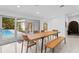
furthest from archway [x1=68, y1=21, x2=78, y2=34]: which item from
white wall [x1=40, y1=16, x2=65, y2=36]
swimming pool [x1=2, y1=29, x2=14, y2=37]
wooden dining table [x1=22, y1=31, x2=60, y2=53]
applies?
swimming pool [x1=2, y1=29, x2=14, y2=37]

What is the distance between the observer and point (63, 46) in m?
3.06

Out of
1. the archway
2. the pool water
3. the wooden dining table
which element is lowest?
the wooden dining table

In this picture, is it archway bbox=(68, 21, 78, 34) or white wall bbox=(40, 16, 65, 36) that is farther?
archway bbox=(68, 21, 78, 34)

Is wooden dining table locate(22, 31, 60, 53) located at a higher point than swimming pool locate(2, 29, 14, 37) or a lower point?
lower

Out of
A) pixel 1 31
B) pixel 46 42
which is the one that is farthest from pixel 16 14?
pixel 46 42

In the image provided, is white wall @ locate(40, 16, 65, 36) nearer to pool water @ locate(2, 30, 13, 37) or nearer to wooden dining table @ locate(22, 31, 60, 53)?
wooden dining table @ locate(22, 31, 60, 53)

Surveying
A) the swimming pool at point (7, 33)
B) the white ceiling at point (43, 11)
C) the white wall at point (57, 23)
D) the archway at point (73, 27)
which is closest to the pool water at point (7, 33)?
the swimming pool at point (7, 33)

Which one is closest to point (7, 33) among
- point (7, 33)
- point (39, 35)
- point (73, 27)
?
point (7, 33)

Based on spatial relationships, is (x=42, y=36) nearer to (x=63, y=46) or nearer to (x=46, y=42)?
(x=46, y=42)

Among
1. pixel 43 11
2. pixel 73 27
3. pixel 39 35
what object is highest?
pixel 43 11

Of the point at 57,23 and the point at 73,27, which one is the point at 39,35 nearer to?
the point at 57,23

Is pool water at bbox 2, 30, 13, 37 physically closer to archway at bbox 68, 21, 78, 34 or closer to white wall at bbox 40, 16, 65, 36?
white wall at bbox 40, 16, 65, 36

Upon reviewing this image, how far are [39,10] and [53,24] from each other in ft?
1.35
